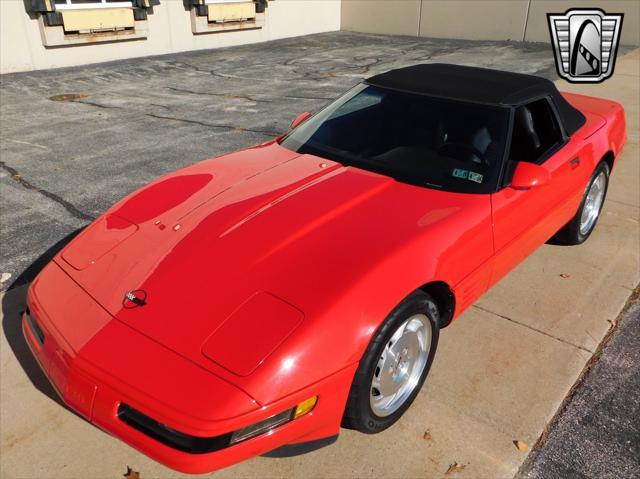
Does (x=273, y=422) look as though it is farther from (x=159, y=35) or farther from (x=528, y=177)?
(x=159, y=35)

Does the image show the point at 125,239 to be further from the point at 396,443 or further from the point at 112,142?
the point at 112,142

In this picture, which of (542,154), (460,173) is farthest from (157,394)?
(542,154)

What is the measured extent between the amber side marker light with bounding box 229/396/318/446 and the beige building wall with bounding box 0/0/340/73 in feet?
43.5

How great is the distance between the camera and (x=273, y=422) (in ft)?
6.89

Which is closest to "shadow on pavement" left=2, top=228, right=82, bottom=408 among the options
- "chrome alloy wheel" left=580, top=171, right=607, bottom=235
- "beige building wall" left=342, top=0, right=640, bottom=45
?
"chrome alloy wheel" left=580, top=171, right=607, bottom=235

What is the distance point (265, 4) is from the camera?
1806cm

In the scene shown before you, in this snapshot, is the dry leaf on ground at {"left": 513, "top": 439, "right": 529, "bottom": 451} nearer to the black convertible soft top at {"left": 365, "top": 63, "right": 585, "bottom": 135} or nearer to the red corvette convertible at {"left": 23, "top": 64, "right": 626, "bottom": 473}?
the red corvette convertible at {"left": 23, "top": 64, "right": 626, "bottom": 473}

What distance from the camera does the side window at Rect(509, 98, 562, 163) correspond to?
337cm

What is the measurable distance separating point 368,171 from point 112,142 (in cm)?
539

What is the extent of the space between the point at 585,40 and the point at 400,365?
17.0 meters

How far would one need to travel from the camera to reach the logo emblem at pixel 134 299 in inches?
93.7

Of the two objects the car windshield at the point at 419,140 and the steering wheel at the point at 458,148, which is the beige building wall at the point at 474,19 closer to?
the car windshield at the point at 419,140

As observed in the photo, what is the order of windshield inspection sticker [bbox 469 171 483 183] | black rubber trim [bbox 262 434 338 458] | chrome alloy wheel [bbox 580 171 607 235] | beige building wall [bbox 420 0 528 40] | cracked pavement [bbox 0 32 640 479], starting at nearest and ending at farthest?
black rubber trim [bbox 262 434 338 458]
cracked pavement [bbox 0 32 640 479]
windshield inspection sticker [bbox 469 171 483 183]
chrome alloy wheel [bbox 580 171 607 235]
beige building wall [bbox 420 0 528 40]

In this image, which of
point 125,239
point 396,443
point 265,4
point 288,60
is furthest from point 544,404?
point 265,4
